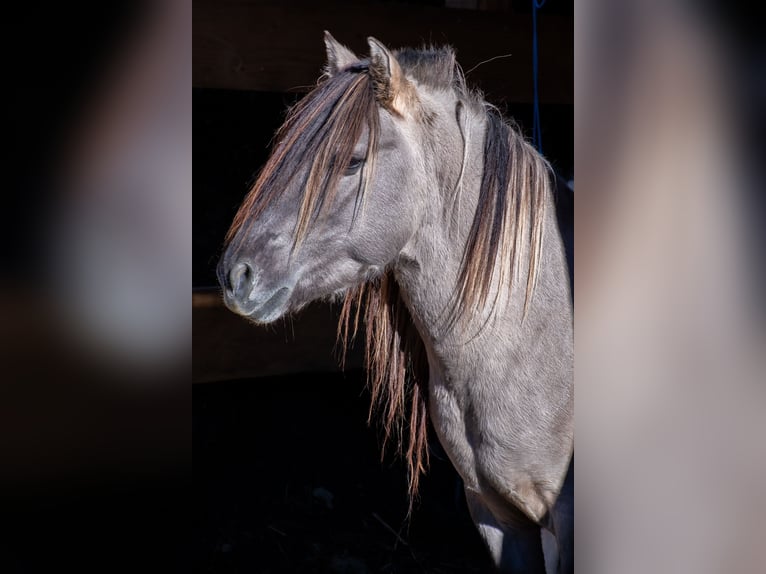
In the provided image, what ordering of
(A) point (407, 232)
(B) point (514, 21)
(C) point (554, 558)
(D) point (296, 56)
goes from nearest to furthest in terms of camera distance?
1. (A) point (407, 232)
2. (C) point (554, 558)
3. (D) point (296, 56)
4. (B) point (514, 21)

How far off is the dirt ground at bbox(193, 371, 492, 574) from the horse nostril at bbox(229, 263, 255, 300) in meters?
1.57

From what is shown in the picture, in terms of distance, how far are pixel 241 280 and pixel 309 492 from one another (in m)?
2.21

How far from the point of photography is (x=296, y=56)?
9.49 feet

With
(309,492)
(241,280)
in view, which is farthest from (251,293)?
(309,492)

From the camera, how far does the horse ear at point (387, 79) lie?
153 centimetres
